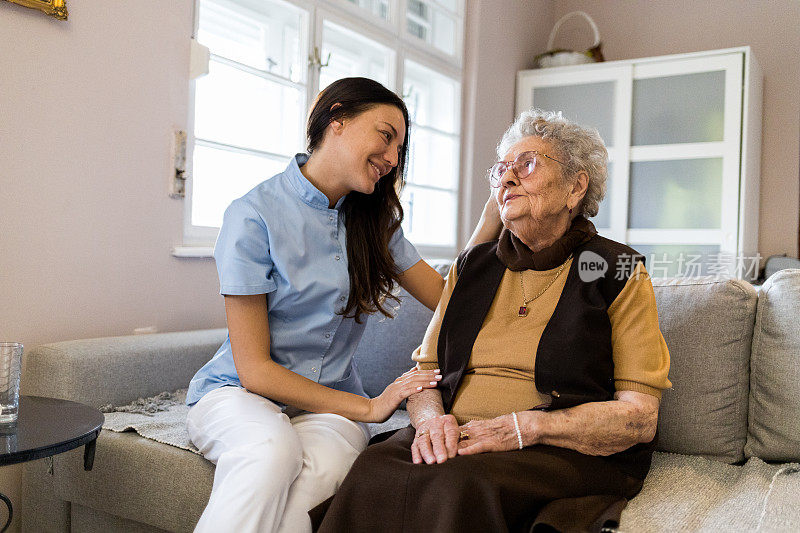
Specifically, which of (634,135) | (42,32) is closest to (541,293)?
(42,32)

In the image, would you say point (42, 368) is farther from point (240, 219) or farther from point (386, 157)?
point (386, 157)

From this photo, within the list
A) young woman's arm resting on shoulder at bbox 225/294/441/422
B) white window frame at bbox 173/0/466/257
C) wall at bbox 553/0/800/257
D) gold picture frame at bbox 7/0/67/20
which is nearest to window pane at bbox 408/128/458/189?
white window frame at bbox 173/0/466/257

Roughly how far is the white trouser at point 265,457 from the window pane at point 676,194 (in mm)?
3048

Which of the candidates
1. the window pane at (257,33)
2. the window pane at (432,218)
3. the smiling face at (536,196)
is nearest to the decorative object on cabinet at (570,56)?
the window pane at (432,218)

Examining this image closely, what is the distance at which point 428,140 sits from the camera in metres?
4.02

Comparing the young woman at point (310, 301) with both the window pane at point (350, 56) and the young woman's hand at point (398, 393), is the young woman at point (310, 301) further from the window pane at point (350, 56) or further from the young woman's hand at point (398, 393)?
the window pane at point (350, 56)

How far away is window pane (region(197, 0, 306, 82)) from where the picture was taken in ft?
8.80

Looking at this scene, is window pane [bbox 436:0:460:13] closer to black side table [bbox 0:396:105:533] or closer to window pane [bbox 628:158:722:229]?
window pane [bbox 628:158:722:229]

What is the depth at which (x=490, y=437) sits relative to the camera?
4.38 ft

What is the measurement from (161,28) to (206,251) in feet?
2.57

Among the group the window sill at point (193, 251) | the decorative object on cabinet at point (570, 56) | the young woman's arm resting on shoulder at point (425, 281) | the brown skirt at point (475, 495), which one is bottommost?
the brown skirt at point (475, 495)

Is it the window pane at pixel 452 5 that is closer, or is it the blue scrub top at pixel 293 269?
the blue scrub top at pixel 293 269

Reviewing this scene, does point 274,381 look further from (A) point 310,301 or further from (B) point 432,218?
(B) point 432,218

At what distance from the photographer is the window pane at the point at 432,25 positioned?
3.81 metres
